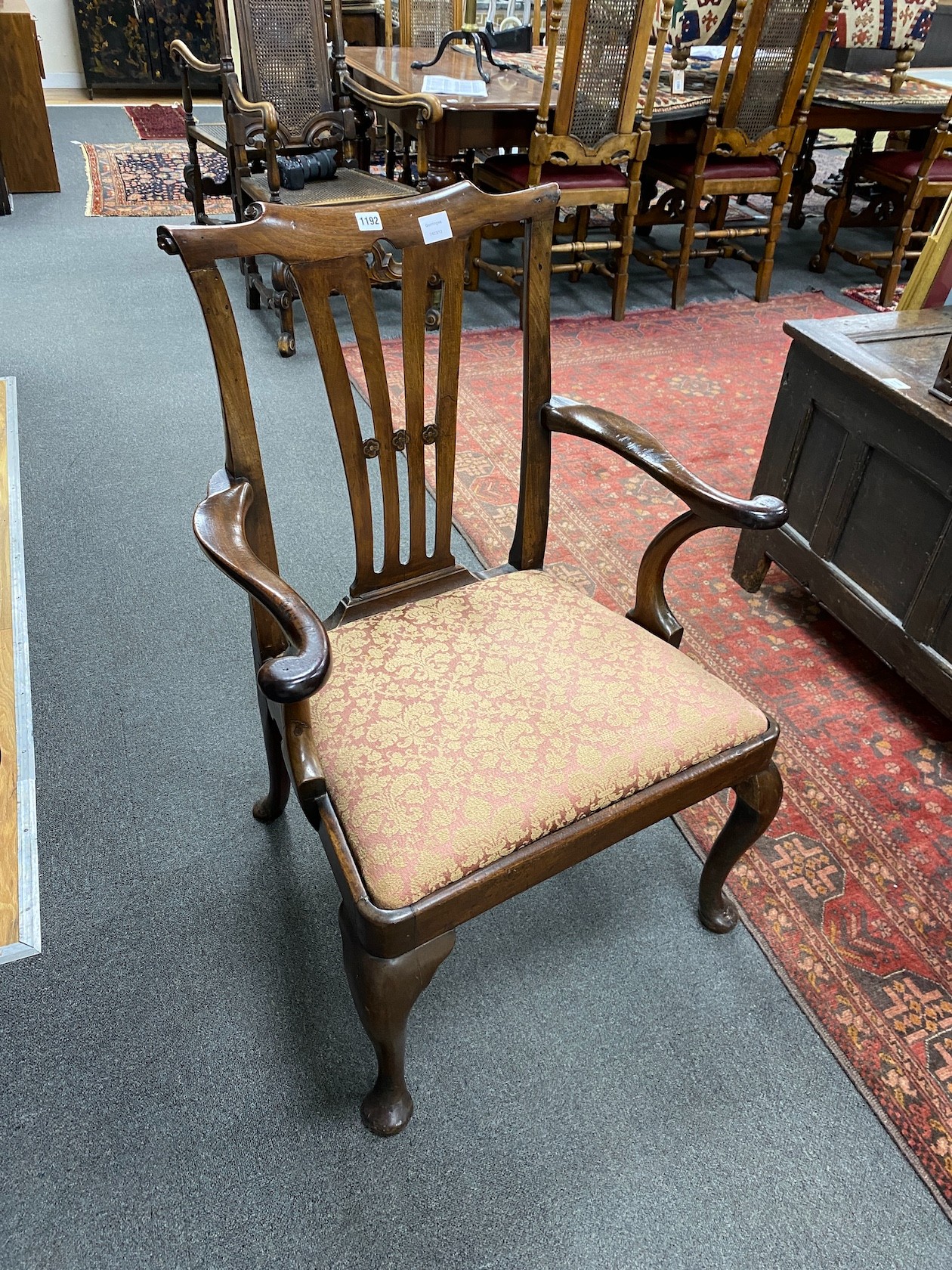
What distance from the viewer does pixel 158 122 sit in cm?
566

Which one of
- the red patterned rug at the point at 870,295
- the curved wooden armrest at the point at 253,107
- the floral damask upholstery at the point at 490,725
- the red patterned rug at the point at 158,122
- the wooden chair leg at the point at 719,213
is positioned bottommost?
the red patterned rug at the point at 870,295

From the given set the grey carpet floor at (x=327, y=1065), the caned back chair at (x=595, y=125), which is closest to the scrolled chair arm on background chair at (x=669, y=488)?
the grey carpet floor at (x=327, y=1065)

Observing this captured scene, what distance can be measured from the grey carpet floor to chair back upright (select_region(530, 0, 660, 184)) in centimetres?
231

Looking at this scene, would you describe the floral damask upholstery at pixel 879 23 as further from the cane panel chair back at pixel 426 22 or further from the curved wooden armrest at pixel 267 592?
the curved wooden armrest at pixel 267 592

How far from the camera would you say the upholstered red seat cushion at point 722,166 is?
11.2 feet

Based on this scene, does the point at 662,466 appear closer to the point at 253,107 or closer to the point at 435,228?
the point at 435,228

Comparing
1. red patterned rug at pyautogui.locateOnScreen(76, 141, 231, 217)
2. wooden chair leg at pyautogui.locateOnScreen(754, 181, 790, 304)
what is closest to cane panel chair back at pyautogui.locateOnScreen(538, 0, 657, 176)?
wooden chair leg at pyautogui.locateOnScreen(754, 181, 790, 304)

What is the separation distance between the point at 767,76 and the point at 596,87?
73cm

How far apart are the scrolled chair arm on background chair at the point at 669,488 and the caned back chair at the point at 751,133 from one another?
2.62 m

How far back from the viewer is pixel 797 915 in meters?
1.41

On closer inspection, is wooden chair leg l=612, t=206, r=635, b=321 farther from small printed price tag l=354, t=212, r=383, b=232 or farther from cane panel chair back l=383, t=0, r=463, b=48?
small printed price tag l=354, t=212, r=383, b=232

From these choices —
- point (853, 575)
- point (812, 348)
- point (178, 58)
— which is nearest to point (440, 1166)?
point (853, 575)

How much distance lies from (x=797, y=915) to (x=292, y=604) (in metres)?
1.02

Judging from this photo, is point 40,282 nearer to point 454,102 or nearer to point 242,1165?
point 454,102
